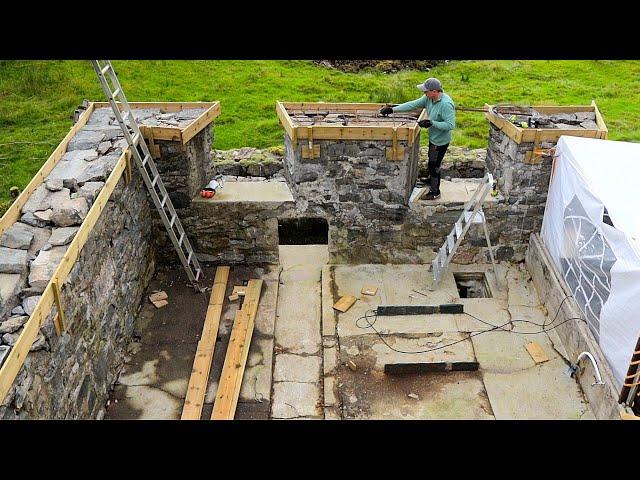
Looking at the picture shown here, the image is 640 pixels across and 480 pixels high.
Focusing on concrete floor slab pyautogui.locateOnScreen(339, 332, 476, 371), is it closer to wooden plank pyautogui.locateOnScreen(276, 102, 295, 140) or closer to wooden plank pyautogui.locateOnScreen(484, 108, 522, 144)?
wooden plank pyautogui.locateOnScreen(484, 108, 522, 144)

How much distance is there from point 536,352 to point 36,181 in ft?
24.6

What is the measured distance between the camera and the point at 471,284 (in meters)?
10.4

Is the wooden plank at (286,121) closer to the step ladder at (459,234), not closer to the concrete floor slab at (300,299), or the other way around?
the concrete floor slab at (300,299)

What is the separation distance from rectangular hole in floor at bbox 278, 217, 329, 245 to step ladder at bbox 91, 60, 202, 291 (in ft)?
8.38

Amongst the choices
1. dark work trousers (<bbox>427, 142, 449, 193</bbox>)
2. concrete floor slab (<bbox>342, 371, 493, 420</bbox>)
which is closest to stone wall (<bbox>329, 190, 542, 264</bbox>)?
dark work trousers (<bbox>427, 142, 449, 193</bbox>)

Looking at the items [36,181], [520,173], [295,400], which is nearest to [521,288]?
[520,173]

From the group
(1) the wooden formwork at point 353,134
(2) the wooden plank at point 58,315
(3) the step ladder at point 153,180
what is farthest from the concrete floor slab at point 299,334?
(2) the wooden plank at point 58,315

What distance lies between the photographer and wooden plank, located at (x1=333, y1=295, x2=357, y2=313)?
9406 mm

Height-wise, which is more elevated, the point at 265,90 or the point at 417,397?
the point at 265,90

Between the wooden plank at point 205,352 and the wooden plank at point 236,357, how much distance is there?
23 centimetres

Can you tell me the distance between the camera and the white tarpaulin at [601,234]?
6879mm

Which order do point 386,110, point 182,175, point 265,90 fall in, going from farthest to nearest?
1. point 265,90
2. point 386,110
3. point 182,175

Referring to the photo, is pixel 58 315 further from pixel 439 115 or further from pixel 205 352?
pixel 439 115

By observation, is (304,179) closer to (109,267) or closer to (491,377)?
(109,267)
